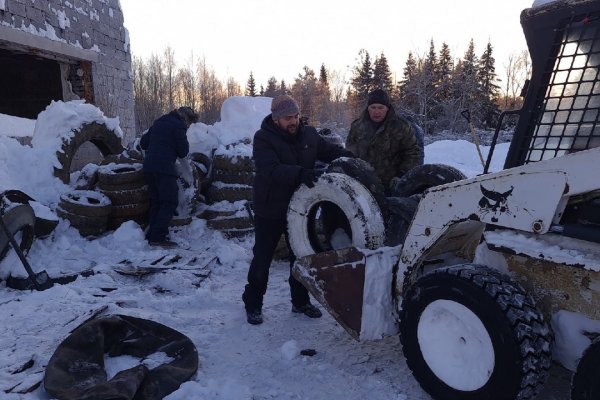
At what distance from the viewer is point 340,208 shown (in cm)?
332

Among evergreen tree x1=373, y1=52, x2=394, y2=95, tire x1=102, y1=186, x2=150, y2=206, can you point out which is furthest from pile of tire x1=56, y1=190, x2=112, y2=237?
evergreen tree x1=373, y1=52, x2=394, y2=95

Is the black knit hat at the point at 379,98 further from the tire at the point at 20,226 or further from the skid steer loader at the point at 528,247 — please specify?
the tire at the point at 20,226

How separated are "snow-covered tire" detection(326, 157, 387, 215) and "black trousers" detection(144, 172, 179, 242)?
143 inches

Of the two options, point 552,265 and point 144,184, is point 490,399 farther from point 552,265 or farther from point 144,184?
point 144,184

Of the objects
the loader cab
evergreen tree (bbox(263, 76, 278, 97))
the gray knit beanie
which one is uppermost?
the loader cab

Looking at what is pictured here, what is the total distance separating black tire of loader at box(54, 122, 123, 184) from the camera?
6.73 m

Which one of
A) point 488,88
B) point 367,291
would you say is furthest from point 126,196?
point 488,88

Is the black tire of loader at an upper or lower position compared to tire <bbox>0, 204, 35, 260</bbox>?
upper

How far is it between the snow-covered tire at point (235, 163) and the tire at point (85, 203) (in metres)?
1.92

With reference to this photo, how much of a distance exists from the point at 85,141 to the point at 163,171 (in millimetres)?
1806

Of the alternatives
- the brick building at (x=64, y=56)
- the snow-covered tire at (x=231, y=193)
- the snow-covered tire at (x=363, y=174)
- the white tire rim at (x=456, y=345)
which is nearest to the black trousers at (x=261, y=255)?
the snow-covered tire at (x=363, y=174)

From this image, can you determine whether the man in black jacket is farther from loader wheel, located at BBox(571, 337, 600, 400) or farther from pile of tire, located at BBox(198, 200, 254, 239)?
pile of tire, located at BBox(198, 200, 254, 239)

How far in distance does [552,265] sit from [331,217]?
200 centimetres

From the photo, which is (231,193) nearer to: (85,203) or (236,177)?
(236,177)
